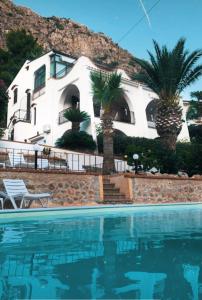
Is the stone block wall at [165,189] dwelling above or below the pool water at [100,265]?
above

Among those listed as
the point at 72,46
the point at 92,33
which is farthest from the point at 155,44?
the point at 92,33

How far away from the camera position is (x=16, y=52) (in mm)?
45562

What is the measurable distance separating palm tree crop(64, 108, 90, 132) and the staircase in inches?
345

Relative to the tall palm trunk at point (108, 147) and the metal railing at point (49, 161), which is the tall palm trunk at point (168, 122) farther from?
the tall palm trunk at point (108, 147)

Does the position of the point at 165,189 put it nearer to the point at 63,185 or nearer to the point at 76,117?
the point at 63,185

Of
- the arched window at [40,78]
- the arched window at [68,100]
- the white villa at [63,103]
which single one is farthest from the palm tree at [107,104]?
the arched window at [40,78]

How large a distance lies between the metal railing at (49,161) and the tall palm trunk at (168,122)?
2.85m

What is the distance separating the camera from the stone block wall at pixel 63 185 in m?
12.6

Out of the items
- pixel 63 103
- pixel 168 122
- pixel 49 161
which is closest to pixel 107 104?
pixel 49 161

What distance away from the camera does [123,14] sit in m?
13.7

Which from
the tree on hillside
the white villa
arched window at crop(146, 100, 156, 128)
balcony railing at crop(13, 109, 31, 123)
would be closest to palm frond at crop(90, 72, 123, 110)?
the white villa

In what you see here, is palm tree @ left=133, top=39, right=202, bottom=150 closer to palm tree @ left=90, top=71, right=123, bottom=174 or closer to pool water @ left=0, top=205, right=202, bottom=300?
palm tree @ left=90, top=71, right=123, bottom=174

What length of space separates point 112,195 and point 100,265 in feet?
35.2

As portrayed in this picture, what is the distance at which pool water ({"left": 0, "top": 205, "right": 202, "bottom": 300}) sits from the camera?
280 cm
